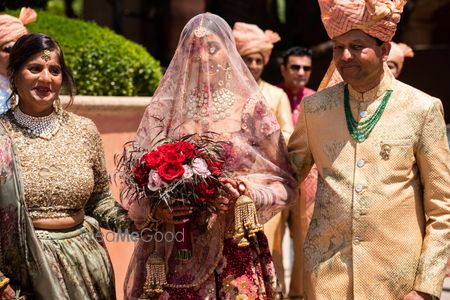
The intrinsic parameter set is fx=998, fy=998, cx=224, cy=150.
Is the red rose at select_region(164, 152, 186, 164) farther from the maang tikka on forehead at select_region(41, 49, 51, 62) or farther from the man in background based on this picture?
the man in background

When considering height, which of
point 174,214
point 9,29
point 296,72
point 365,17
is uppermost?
point 365,17

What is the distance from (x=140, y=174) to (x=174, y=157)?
202mm

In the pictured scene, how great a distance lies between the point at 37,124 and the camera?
497 centimetres

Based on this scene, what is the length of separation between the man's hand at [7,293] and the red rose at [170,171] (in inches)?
34.2

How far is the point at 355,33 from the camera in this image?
15.9ft

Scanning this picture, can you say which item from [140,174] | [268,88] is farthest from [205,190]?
[268,88]

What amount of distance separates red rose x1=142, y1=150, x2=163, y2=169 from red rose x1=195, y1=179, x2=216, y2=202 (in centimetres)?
22

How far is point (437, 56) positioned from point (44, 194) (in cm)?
1122

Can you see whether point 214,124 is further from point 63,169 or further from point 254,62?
point 254,62

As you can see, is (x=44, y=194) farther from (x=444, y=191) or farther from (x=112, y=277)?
(x=444, y=191)

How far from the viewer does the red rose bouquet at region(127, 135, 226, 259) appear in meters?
4.67

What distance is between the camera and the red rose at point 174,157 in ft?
15.3

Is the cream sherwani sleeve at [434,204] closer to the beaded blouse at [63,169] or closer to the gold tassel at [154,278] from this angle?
the gold tassel at [154,278]

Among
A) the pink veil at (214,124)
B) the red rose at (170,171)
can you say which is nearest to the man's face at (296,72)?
the pink veil at (214,124)
